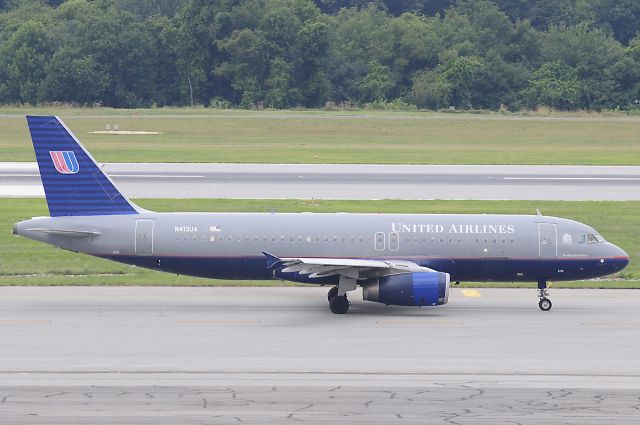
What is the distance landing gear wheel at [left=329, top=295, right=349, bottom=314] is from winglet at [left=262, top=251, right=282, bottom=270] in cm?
199

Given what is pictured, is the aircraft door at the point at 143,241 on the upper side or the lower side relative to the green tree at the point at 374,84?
lower

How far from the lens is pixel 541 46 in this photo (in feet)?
444

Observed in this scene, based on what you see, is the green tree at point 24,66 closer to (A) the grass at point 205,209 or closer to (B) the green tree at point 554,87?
(B) the green tree at point 554,87

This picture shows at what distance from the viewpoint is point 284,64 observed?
123062 mm

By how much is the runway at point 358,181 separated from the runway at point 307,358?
70.0ft

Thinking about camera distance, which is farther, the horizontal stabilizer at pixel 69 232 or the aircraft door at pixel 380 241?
the aircraft door at pixel 380 241

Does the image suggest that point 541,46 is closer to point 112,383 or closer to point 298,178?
point 298,178

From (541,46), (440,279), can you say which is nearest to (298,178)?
(440,279)

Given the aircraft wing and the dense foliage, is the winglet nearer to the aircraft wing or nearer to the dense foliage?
the aircraft wing

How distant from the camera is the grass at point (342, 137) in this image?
79688mm

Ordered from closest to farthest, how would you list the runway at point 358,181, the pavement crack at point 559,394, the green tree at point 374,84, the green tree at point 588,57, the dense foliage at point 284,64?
the pavement crack at point 559,394 < the runway at point 358,181 < the dense foliage at point 284,64 < the green tree at point 588,57 < the green tree at point 374,84

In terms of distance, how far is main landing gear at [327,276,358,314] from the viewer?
3222 cm

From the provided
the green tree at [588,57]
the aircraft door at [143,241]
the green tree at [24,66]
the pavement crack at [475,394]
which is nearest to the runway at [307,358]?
the pavement crack at [475,394]

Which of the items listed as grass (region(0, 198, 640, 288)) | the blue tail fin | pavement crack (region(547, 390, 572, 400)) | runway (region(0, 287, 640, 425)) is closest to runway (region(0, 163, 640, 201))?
grass (region(0, 198, 640, 288))
